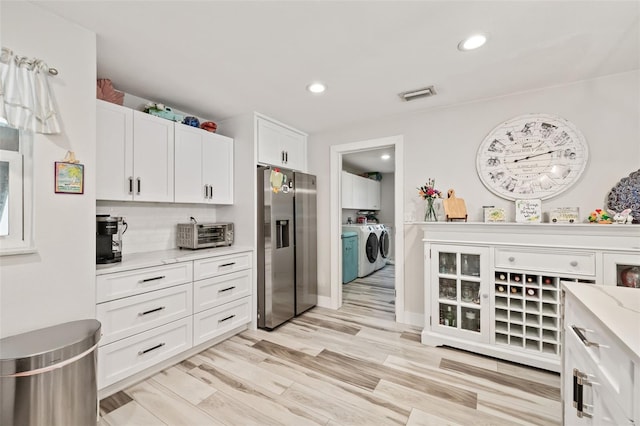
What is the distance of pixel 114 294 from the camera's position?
1.82 metres

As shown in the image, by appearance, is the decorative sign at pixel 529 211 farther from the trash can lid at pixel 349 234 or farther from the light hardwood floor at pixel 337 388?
the trash can lid at pixel 349 234

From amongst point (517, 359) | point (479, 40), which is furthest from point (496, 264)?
point (479, 40)

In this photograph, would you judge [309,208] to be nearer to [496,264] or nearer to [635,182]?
[496,264]

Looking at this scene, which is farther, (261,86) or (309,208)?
(309,208)

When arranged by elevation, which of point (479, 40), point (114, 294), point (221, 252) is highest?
point (479, 40)

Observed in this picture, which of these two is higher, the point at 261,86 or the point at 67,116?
the point at 261,86

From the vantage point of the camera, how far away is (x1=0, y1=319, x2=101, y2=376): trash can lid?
1.19 metres

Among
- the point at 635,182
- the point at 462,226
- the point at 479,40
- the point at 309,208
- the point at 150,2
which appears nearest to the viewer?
the point at 150,2

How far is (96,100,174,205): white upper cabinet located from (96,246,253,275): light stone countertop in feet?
1.64

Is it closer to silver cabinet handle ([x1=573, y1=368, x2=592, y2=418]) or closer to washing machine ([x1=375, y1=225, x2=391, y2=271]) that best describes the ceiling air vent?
silver cabinet handle ([x1=573, y1=368, x2=592, y2=418])

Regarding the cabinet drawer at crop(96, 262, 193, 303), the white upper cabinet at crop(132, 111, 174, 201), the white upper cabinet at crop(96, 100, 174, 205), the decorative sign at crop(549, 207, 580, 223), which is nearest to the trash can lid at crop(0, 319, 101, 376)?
the cabinet drawer at crop(96, 262, 193, 303)

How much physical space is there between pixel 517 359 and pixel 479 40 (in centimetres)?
242

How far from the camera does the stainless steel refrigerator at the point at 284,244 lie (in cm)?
290

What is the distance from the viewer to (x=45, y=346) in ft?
4.22
